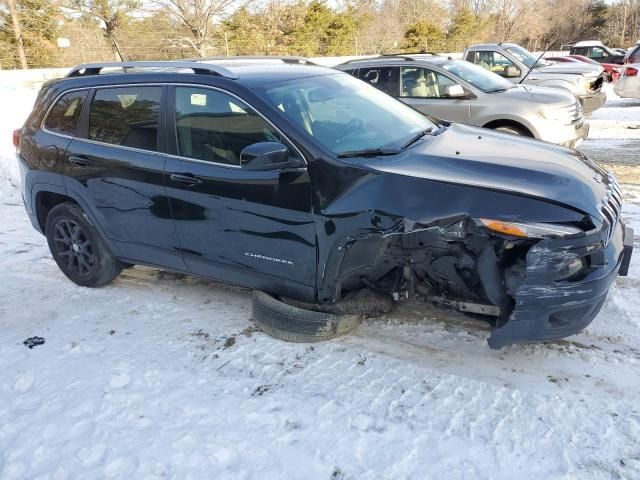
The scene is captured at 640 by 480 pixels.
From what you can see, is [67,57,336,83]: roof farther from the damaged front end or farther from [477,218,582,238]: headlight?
[477,218,582,238]: headlight

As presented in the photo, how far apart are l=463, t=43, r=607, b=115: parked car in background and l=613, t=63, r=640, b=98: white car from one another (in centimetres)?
62

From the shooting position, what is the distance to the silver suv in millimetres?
7484

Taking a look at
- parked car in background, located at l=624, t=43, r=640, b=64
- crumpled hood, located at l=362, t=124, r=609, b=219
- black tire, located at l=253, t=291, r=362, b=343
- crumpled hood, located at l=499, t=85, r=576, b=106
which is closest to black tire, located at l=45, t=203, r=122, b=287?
black tire, located at l=253, t=291, r=362, b=343

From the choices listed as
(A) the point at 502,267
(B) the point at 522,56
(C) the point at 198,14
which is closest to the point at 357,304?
(A) the point at 502,267

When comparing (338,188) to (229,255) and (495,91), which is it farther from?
(495,91)

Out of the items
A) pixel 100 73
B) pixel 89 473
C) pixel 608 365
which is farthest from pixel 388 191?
pixel 100 73

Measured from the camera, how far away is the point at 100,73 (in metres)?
4.37

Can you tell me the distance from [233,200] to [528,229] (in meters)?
1.84

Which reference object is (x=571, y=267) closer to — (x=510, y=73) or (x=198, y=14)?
(x=510, y=73)

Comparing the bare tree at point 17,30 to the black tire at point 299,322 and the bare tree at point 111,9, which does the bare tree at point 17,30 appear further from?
the black tire at point 299,322

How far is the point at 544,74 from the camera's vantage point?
13.2 meters

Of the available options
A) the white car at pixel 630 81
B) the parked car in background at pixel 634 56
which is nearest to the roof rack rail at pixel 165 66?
the white car at pixel 630 81

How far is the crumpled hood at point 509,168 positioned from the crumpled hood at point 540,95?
425 centimetres

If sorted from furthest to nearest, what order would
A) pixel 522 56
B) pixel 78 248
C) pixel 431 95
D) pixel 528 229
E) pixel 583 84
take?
pixel 522 56 → pixel 583 84 → pixel 431 95 → pixel 78 248 → pixel 528 229
